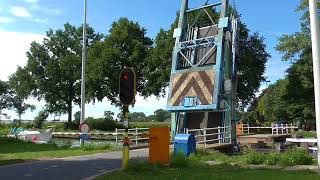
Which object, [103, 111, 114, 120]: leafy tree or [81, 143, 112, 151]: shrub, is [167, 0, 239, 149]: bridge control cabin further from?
[103, 111, 114, 120]: leafy tree

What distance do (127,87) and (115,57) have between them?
5106 cm

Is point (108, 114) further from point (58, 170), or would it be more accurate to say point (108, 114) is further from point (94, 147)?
point (58, 170)

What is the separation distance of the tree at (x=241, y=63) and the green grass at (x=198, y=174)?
39.1 meters

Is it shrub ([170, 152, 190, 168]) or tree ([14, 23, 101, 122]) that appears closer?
shrub ([170, 152, 190, 168])

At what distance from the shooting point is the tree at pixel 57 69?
79938 millimetres

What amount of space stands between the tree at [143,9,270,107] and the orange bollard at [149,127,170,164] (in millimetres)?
37743

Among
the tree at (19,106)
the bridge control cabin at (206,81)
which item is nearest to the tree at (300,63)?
the bridge control cabin at (206,81)

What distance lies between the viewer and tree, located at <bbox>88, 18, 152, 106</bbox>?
6638cm

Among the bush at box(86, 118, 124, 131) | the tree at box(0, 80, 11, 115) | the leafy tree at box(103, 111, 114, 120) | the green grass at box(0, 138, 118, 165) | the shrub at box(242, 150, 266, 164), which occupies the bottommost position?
the green grass at box(0, 138, 118, 165)

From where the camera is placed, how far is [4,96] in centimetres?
9412

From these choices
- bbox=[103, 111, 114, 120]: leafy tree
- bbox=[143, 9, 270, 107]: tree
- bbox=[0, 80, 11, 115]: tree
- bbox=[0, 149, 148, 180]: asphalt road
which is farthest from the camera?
bbox=[0, 80, 11, 115]: tree

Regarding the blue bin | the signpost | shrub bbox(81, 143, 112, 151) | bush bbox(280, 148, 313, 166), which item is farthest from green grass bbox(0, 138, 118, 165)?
bush bbox(280, 148, 313, 166)

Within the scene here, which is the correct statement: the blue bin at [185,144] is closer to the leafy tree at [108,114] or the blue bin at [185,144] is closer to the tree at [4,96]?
the leafy tree at [108,114]

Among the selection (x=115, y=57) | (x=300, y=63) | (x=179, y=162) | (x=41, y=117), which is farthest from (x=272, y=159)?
(x=41, y=117)
